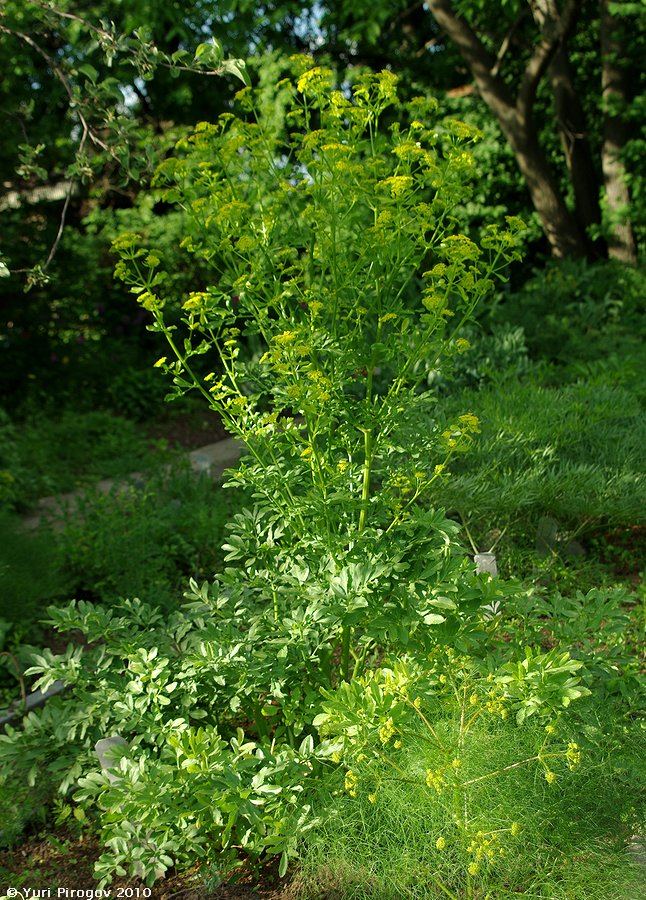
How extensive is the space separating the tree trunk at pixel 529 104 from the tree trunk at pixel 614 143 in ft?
1.15

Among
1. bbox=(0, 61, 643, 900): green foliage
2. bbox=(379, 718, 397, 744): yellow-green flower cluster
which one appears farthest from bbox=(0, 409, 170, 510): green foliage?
bbox=(379, 718, 397, 744): yellow-green flower cluster

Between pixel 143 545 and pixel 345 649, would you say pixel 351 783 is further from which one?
pixel 143 545

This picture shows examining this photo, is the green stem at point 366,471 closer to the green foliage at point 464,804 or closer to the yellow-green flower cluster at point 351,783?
the green foliage at point 464,804

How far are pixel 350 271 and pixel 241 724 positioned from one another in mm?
1515

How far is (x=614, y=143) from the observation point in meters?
8.11

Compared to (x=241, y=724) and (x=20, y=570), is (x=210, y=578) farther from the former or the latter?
(x=241, y=724)

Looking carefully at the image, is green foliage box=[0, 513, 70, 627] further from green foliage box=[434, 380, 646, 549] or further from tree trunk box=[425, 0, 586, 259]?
Answer: tree trunk box=[425, 0, 586, 259]

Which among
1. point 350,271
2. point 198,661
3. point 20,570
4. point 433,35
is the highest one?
point 433,35

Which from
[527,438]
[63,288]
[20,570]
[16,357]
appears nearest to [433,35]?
[63,288]

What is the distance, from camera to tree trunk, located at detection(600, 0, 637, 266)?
307 inches

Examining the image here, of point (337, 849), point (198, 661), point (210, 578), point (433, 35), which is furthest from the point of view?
point (433, 35)

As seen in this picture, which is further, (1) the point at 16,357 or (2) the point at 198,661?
(1) the point at 16,357

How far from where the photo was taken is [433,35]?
10.2 metres

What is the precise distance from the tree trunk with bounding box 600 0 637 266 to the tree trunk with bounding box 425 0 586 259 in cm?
35
